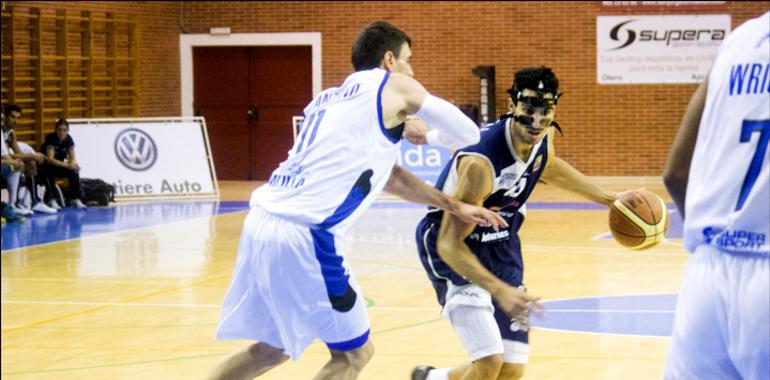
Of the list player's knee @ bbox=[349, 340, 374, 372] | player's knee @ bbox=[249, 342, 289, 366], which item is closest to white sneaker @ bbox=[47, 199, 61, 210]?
player's knee @ bbox=[249, 342, 289, 366]

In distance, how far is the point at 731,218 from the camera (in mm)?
2852

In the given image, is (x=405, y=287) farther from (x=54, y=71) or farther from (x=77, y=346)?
(x=54, y=71)

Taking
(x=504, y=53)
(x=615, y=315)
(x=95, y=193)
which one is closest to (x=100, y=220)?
(x=95, y=193)

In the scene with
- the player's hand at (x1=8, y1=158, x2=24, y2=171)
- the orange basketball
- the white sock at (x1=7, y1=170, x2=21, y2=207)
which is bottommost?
the white sock at (x1=7, y1=170, x2=21, y2=207)

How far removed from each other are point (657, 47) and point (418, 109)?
17.5 m

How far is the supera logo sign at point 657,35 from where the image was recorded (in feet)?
69.3

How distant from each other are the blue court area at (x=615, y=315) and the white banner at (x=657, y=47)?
482 inches

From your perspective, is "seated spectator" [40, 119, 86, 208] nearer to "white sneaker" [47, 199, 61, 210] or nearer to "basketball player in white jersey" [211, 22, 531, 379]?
"white sneaker" [47, 199, 61, 210]

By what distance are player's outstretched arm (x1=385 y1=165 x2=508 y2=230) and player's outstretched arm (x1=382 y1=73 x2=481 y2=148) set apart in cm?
26

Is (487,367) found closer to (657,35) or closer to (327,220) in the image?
(327,220)

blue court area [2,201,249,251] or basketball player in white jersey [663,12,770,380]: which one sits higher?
basketball player in white jersey [663,12,770,380]

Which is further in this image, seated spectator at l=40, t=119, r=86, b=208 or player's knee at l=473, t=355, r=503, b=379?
seated spectator at l=40, t=119, r=86, b=208

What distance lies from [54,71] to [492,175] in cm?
1548

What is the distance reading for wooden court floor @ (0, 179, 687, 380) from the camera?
7.18 metres
